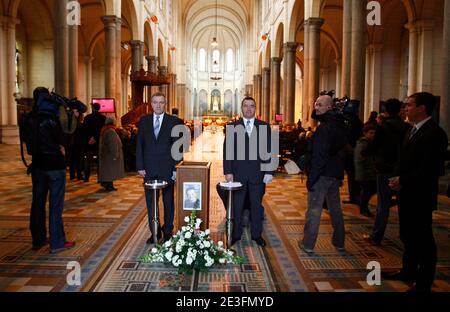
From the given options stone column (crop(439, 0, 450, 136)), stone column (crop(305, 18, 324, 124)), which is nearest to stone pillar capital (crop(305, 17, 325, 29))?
stone column (crop(305, 18, 324, 124))

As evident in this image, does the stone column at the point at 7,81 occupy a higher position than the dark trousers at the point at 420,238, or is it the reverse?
the stone column at the point at 7,81

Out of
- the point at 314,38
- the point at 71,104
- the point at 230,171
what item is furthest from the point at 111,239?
the point at 314,38

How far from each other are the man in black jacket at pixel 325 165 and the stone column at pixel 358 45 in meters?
6.67

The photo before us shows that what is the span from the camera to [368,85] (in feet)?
72.5

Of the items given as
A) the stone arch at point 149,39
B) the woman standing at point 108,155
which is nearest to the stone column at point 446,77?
the woman standing at point 108,155

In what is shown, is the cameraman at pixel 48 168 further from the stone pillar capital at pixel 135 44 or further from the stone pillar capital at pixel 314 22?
the stone pillar capital at pixel 135 44

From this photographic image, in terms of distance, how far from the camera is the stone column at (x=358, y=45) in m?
11.1

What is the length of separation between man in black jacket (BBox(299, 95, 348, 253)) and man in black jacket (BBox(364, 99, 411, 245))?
19.5 inches

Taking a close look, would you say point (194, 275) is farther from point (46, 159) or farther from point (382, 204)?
point (382, 204)

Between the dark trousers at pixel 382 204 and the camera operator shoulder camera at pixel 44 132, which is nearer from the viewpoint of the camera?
the camera operator shoulder camera at pixel 44 132

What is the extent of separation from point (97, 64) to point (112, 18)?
1816cm

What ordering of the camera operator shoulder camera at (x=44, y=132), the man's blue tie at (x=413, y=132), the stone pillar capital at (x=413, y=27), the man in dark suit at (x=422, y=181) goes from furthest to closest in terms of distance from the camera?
the stone pillar capital at (x=413, y=27) → the camera operator shoulder camera at (x=44, y=132) → the man's blue tie at (x=413, y=132) → the man in dark suit at (x=422, y=181)
